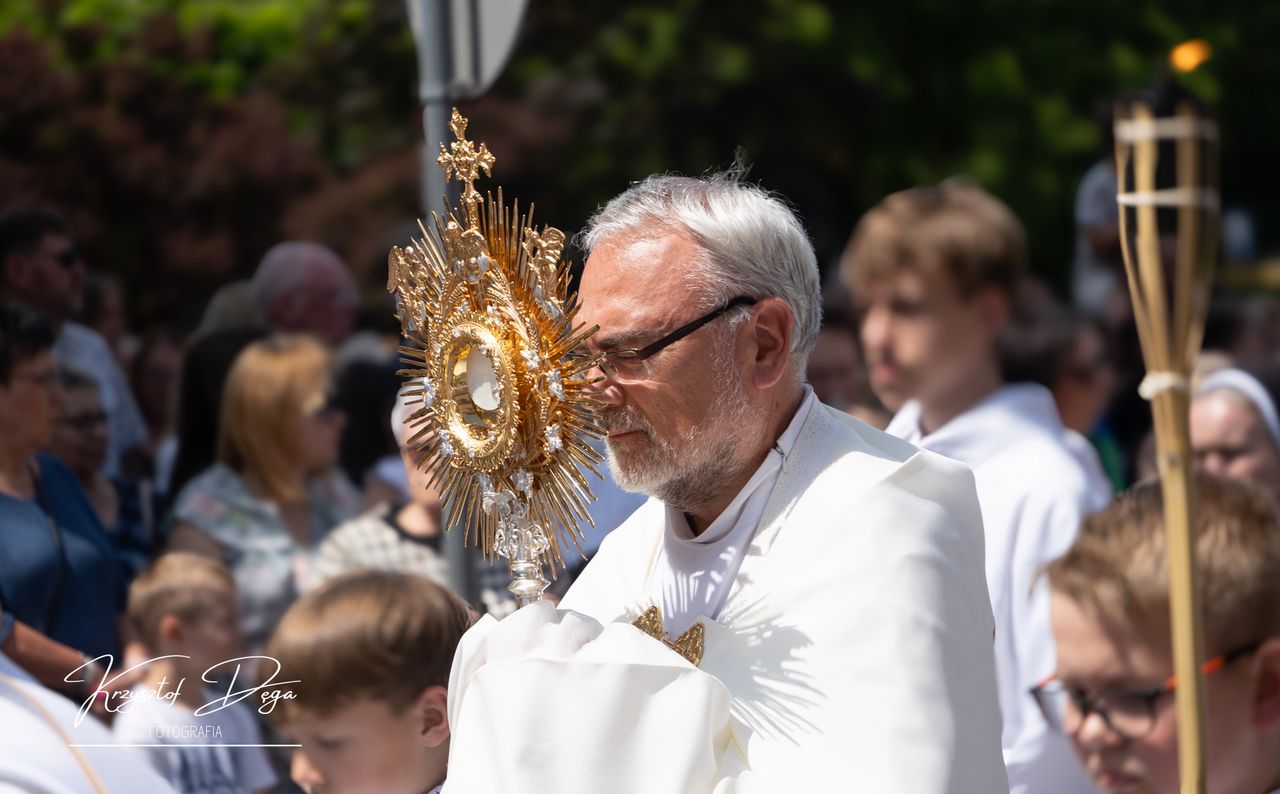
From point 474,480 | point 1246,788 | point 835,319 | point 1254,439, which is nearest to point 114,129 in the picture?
point 835,319

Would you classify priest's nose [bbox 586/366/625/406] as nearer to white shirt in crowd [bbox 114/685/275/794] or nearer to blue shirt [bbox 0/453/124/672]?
white shirt in crowd [bbox 114/685/275/794]

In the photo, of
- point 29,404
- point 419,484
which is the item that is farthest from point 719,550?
point 29,404

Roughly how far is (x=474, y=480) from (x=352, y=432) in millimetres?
2936

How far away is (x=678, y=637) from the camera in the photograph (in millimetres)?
2842

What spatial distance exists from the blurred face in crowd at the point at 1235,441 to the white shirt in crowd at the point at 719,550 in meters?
2.59

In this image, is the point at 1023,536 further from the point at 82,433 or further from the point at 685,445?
the point at 82,433

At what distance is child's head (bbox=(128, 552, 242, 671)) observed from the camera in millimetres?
4211

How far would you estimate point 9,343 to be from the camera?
4422 millimetres

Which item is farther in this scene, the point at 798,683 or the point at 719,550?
the point at 719,550

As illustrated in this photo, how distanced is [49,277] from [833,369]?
2.91m

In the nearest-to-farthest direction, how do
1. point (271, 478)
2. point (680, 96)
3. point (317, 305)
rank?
point (271, 478), point (317, 305), point (680, 96)

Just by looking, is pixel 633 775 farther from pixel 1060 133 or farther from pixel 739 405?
pixel 1060 133

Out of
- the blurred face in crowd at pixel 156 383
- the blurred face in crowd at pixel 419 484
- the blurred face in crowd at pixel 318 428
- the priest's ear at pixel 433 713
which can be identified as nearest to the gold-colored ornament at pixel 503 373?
the priest's ear at pixel 433 713

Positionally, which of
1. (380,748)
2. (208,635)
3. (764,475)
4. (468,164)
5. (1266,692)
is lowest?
(208,635)
